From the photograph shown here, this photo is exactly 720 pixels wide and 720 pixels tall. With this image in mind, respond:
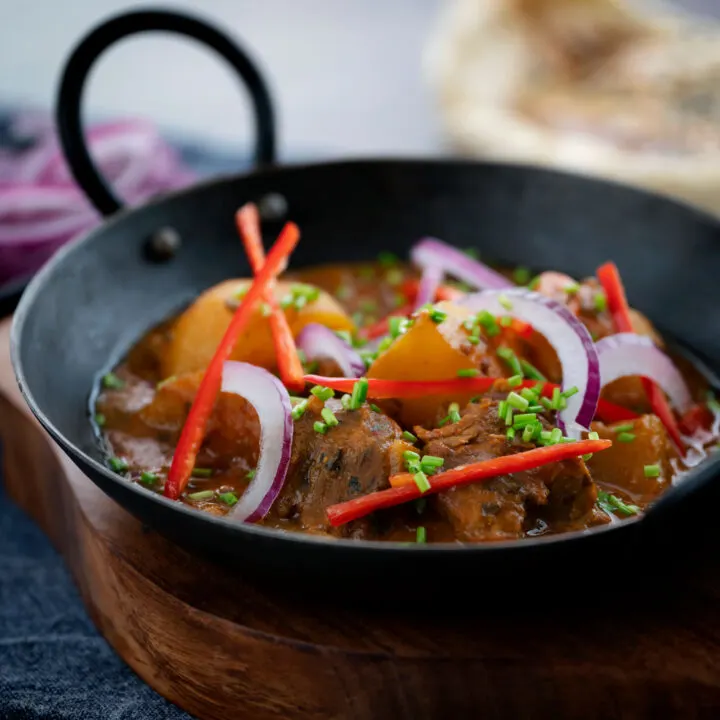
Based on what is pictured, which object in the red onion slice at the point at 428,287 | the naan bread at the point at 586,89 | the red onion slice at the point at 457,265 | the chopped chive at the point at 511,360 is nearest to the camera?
the chopped chive at the point at 511,360

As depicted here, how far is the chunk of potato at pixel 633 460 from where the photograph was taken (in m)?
2.40

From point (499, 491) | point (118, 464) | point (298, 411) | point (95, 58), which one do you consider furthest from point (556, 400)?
point (95, 58)

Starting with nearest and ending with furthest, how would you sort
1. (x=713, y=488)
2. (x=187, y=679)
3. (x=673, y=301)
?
(x=713, y=488) → (x=187, y=679) → (x=673, y=301)

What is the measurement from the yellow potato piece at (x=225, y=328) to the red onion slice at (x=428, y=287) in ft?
0.88

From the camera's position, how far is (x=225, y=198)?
3.49 meters

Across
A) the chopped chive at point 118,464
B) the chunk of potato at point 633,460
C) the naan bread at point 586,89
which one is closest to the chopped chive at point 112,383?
the chopped chive at point 118,464

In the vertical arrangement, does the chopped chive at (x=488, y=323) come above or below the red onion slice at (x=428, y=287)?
above

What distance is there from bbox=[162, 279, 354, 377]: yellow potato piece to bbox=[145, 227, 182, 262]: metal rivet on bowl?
453 millimetres

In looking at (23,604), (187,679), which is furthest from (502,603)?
(23,604)

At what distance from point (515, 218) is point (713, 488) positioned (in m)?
1.88

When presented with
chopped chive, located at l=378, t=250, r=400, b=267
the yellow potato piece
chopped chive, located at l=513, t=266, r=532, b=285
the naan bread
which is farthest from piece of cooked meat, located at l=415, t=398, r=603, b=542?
the naan bread

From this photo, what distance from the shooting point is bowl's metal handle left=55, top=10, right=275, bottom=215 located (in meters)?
3.04

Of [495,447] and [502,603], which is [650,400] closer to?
[495,447]

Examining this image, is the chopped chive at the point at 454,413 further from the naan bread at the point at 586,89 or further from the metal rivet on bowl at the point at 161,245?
the naan bread at the point at 586,89
